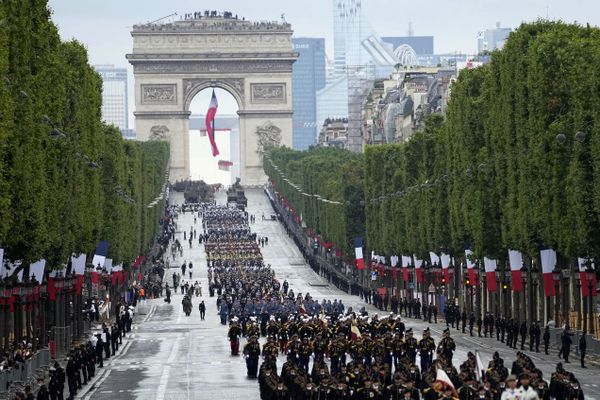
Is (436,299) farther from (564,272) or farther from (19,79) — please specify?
(19,79)

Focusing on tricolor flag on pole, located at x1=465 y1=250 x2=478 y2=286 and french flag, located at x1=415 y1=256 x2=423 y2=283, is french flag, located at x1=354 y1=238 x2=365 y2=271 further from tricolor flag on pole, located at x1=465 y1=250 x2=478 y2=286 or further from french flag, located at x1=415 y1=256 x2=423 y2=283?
tricolor flag on pole, located at x1=465 y1=250 x2=478 y2=286

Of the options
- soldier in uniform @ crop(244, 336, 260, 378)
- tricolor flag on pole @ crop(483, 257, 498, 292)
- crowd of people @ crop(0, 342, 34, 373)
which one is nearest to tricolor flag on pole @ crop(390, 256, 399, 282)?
tricolor flag on pole @ crop(483, 257, 498, 292)

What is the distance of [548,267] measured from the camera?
7244 centimetres

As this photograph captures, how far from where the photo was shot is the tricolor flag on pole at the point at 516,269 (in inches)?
3068

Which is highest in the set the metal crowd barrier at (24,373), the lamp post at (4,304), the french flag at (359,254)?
the french flag at (359,254)

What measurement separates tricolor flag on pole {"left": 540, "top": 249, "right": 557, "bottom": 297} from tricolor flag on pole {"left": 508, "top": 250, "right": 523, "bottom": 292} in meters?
4.87

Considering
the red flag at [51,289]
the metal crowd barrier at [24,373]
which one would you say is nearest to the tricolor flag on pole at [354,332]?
the metal crowd barrier at [24,373]

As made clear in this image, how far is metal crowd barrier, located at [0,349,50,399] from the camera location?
52156 millimetres

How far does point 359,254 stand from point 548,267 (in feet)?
196

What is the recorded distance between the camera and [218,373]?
62875 millimetres

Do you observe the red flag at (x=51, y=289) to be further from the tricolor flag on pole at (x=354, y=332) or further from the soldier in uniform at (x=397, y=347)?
the soldier in uniform at (x=397, y=347)

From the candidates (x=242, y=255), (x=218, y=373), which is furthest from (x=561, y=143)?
(x=242, y=255)

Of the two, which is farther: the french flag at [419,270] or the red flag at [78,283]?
the french flag at [419,270]

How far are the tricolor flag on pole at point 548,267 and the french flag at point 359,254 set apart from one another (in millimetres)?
56810
